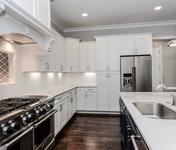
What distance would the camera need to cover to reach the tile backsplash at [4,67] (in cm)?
256

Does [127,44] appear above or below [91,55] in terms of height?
above

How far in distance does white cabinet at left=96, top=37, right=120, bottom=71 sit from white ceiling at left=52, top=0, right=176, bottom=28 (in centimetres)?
62

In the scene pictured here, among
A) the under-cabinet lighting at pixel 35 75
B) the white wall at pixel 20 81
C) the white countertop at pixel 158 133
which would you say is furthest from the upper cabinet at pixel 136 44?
the white countertop at pixel 158 133

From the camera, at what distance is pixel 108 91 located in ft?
16.2

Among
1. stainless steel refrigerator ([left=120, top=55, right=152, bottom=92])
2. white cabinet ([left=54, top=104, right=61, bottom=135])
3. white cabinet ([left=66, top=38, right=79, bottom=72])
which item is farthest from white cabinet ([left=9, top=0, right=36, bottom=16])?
stainless steel refrigerator ([left=120, top=55, right=152, bottom=92])

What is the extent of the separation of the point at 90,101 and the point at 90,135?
5.67 feet

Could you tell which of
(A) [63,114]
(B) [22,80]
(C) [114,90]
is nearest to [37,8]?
(B) [22,80]

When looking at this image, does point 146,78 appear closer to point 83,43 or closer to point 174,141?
point 83,43

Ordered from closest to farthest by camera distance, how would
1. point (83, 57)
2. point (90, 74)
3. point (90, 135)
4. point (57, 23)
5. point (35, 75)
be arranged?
point (90, 135)
point (35, 75)
point (57, 23)
point (83, 57)
point (90, 74)

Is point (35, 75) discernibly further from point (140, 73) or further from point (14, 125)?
point (140, 73)

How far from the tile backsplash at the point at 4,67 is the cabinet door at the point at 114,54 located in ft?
10.2

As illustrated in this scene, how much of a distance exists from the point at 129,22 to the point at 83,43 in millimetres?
1661

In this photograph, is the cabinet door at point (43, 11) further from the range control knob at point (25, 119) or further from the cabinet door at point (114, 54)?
the cabinet door at point (114, 54)

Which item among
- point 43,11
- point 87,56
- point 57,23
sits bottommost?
point 87,56
